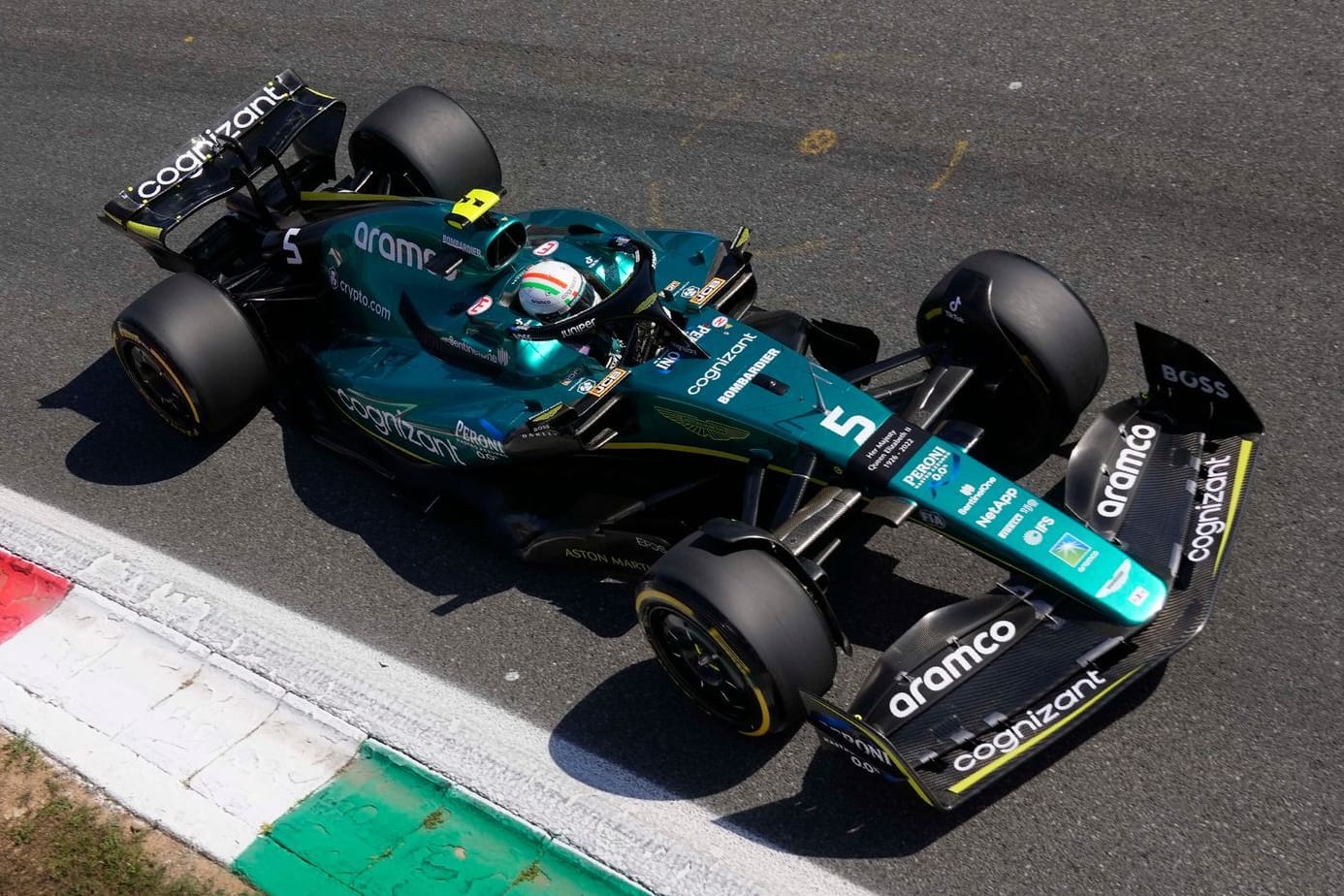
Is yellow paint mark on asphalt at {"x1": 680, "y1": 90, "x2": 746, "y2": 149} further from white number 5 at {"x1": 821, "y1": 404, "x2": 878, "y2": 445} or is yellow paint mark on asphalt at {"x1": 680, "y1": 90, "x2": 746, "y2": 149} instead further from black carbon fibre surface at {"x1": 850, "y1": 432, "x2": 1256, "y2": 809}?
black carbon fibre surface at {"x1": 850, "y1": 432, "x2": 1256, "y2": 809}

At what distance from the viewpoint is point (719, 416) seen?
19.5ft

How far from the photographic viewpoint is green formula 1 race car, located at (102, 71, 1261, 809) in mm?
5160

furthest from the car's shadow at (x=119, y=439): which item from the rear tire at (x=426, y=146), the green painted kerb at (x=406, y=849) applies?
the green painted kerb at (x=406, y=849)

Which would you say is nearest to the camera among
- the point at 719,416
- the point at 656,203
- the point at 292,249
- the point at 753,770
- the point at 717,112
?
the point at 753,770

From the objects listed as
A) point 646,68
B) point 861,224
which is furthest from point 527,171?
point 861,224

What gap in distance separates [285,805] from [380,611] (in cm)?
118

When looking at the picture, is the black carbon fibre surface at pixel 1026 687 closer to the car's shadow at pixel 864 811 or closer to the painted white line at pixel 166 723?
the car's shadow at pixel 864 811

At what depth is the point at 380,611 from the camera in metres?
6.49

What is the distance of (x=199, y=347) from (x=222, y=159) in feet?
5.14

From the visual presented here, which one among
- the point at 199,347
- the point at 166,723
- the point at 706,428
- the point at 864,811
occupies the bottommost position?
the point at 166,723

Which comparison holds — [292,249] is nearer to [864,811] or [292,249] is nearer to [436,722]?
[436,722]

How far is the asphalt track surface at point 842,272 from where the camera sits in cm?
525

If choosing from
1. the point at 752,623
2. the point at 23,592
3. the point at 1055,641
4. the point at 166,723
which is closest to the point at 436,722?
the point at 166,723

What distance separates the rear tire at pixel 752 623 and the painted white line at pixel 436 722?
1.76ft
